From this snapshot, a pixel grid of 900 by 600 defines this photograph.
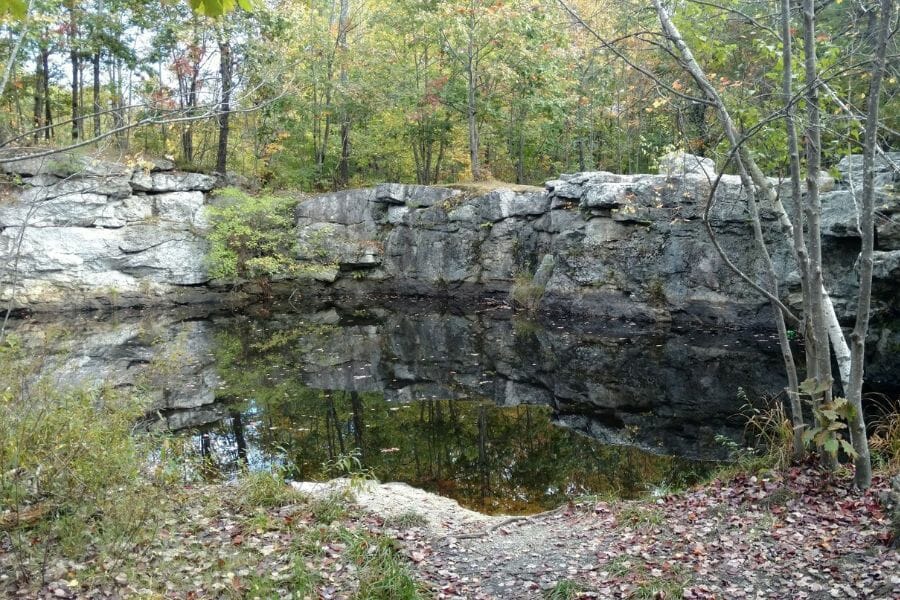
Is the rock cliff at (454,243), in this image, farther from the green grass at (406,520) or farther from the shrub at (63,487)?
the shrub at (63,487)

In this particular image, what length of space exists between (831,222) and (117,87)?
64.2 feet

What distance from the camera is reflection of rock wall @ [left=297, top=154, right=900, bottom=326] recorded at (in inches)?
514

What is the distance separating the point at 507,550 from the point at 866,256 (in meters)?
3.26

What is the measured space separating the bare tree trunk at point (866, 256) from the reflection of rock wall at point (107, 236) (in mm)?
17831

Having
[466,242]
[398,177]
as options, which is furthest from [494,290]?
[398,177]

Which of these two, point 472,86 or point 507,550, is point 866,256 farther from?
point 472,86

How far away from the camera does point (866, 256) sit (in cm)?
438

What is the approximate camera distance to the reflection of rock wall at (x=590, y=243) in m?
13.0

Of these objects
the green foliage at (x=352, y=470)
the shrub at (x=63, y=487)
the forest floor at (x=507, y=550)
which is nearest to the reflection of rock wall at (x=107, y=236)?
the green foliage at (x=352, y=470)

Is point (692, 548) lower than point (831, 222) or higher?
lower

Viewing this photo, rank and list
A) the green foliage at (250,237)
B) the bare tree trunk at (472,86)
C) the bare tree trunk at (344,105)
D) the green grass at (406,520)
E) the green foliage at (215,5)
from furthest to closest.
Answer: the bare tree trunk at (344,105) → the green foliage at (250,237) → the bare tree trunk at (472,86) → the green grass at (406,520) → the green foliage at (215,5)

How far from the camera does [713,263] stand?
15523 millimetres

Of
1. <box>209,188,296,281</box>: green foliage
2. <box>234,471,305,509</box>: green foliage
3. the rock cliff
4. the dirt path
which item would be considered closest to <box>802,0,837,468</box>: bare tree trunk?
the dirt path

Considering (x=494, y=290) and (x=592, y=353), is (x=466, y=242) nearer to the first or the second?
(x=494, y=290)
